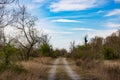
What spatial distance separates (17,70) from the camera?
23219mm

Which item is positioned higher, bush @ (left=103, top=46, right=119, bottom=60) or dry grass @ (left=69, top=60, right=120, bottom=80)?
bush @ (left=103, top=46, right=119, bottom=60)

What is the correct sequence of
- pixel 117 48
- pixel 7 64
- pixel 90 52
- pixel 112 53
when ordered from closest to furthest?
pixel 7 64 < pixel 90 52 < pixel 112 53 < pixel 117 48

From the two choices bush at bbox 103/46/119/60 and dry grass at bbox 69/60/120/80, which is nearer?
dry grass at bbox 69/60/120/80

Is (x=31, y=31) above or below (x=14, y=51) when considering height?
above

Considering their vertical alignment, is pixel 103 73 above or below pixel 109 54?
below

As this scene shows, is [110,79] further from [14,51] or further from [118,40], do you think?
[118,40]

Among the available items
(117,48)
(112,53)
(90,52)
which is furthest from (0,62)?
(117,48)

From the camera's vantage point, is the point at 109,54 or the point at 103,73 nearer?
the point at 103,73

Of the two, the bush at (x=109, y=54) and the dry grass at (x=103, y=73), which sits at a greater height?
the bush at (x=109, y=54)

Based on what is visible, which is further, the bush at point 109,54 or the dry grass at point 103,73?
the bush at point 109,54

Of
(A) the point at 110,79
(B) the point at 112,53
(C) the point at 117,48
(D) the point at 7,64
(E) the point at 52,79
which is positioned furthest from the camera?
(C) the point at 117,48

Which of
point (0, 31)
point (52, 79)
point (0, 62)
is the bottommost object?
point (52, 79)

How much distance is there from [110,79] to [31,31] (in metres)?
34.0

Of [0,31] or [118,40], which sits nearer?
[0,31]
